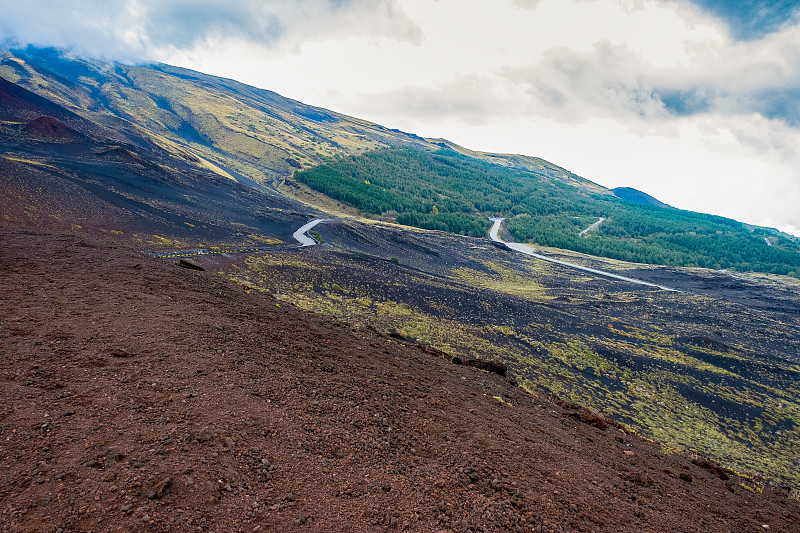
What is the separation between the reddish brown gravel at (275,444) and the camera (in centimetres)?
575

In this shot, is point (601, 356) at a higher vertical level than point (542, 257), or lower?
lower

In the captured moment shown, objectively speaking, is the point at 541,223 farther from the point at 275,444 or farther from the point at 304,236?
the point at 275,444

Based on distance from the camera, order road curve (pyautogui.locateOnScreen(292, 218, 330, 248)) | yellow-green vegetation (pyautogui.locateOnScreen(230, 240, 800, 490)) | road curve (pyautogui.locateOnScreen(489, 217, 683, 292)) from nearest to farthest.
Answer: yellow-green vegetation (pyautogui.locateOnScreen(230, 240, 800, 490)) → road curve (pyautogui.locateOnScreen(292, 218, 330, 248)) → road curve (pyautogui.locateOnScreen(489, 217, 683, 292))

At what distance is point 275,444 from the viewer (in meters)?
7.50

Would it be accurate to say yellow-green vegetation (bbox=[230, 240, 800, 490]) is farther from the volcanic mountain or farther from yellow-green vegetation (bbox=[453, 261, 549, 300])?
yellow-green vegetation (bbox=[453, 261, 549, 300])

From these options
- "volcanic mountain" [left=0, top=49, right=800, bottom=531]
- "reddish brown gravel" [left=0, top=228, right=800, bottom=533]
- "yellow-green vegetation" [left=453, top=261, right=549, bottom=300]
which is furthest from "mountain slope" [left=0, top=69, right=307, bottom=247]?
"yellow-green vegetation" [left=453, top=261, right=549, bottom=300]

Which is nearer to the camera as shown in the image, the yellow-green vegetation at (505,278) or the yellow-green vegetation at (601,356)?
the yellow-green vegetation at (601,356)

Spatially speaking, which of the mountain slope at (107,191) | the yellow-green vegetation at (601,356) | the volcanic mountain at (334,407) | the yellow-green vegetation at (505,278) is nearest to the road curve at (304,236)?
the mountain slope at (107,191)

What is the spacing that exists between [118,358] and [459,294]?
3417cm

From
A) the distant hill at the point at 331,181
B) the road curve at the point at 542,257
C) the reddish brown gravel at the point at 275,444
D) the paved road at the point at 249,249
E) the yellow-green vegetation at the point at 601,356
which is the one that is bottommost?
the paved road at the point at 249,249

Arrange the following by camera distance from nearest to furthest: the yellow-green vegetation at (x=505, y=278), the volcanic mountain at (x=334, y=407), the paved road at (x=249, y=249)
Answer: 1. the volcanic mountain at (x=334, y=407)
2. the paved road at (x=249, y=249)
3. the yellow-green vegetation at (x=505, y=278)

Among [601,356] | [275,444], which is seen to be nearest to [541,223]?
[601,356]

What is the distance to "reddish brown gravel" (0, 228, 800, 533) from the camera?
18.9 ft

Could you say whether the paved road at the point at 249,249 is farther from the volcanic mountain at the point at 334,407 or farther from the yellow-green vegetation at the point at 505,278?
the yellow-green vegetation at the point at 505,278
